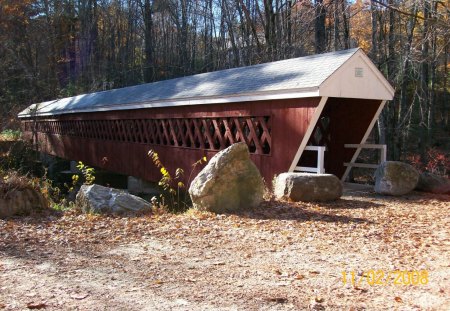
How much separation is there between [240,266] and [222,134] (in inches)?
270

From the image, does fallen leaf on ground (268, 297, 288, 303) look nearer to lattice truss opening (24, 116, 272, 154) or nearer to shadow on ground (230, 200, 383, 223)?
shadow on ground (230, 200, 383, 223)

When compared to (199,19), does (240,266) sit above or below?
below

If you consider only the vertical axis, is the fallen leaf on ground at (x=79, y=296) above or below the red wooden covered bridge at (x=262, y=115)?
below

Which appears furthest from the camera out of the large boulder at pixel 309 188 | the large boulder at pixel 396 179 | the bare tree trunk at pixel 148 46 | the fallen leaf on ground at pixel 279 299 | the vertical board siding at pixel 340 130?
the bare tree trunk at pixel 148 46

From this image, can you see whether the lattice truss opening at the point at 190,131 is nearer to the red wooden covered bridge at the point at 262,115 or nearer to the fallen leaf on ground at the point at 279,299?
the red wooden covered bridge at the point at 262,115

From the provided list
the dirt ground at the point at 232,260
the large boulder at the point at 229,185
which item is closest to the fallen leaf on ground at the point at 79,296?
the dirt ground at the point at 232,260

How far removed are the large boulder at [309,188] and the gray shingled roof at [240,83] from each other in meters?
1.72

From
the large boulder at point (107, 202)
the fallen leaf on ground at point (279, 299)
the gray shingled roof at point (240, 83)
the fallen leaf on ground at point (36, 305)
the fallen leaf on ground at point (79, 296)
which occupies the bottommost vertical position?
the fallen leaf on ground at point (279, 299)

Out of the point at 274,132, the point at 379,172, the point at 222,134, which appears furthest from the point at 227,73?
the point at 379,172

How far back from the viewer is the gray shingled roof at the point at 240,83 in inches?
346

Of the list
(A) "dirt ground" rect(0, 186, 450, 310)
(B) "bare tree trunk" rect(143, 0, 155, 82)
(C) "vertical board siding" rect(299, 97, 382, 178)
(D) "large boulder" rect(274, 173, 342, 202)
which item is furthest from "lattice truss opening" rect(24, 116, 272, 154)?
(B) "bare tree trunk" rect(143, 0, 155, 82)

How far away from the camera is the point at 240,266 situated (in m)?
4.34

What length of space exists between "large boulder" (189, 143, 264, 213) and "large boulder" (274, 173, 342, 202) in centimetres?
68

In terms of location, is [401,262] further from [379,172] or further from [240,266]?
[379,172]
